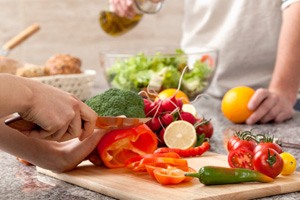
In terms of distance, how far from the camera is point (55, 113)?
4.49ft

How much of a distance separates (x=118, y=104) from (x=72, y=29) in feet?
7.60

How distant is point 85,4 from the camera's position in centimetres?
407

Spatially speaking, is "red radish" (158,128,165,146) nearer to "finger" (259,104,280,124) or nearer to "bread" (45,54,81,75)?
"finger" (259,104,280,124)

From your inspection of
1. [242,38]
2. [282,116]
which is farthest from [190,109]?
[242,38]

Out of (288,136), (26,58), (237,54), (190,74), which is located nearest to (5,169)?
(288,136)

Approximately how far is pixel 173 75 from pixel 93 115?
117 centimetres

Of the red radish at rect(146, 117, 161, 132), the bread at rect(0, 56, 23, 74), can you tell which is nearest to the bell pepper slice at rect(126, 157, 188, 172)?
the red radish at rect(146, 117, 161, 132)

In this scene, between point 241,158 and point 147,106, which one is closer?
point 241,158

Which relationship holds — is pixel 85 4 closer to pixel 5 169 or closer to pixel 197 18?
pixel 197 18

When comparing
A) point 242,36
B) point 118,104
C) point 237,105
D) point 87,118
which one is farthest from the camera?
point 242,36

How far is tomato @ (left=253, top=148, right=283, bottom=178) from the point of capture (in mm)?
1562

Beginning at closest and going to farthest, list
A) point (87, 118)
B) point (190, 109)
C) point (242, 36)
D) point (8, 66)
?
point (87, 118) < point (190, 109) < point (8, 66) < point (242, 36)

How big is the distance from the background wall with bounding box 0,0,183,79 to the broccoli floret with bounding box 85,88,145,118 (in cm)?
220

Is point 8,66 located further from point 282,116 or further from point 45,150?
point 45,150
